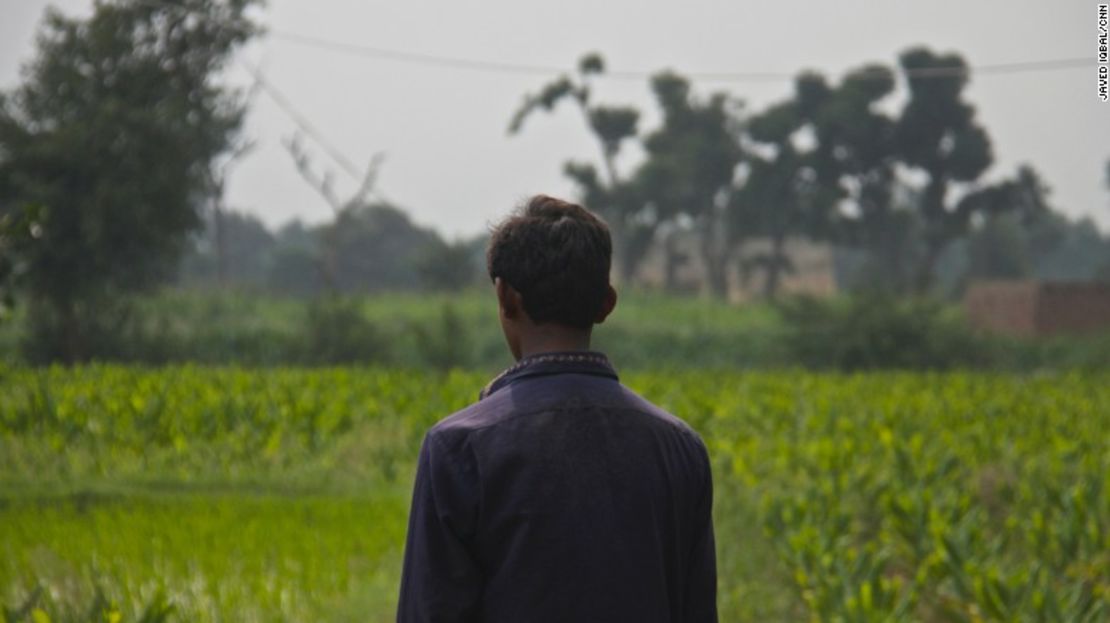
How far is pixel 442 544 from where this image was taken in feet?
8.59

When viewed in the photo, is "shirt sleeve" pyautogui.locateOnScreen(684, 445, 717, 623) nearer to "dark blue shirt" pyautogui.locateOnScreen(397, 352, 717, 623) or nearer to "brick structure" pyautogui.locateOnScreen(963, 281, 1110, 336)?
"dark blue shirt" pyautogui.locateOnScreen(397, 352, 717, 623)

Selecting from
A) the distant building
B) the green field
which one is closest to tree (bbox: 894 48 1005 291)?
the distant building

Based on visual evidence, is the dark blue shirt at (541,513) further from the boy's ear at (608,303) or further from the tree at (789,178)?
the tree at (789,178)

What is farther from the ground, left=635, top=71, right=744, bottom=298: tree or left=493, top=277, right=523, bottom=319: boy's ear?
left=635, top=71, right=744, bottom=298: tree

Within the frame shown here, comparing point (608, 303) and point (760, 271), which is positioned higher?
point (760, 271)

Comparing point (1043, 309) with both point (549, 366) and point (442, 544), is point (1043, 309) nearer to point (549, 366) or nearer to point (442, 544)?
point (549, 366)

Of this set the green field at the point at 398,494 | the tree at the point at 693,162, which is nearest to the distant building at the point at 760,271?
the tree at the point at 693,162

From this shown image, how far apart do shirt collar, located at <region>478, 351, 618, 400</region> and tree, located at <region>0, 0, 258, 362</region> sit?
3020cm

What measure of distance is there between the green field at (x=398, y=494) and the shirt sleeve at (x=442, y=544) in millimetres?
3093

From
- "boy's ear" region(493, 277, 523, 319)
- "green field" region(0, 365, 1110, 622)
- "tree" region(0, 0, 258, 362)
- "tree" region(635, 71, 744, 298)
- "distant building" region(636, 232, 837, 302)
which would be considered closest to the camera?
"boy's ear" region(493, 277, 523, 319)

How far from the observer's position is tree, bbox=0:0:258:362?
3303 cm

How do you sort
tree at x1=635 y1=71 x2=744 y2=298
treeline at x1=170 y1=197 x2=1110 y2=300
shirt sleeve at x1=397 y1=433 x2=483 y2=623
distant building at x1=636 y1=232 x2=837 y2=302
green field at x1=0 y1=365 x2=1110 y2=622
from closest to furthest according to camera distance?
shirt sleeve at x1=397 y1=433 x2=483 y2=623
green field at x1=0 y1=365 x2=1110 y2=622
treeline at x1=170 y1=197 x2=1110 y2=300
tree at x1=635 y1=71 x2=744 y2=298
distant building at x1=636 y1=232 x2=837 y2=302

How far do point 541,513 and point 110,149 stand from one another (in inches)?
1286

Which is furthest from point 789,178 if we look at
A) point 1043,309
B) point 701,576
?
point 701,576
